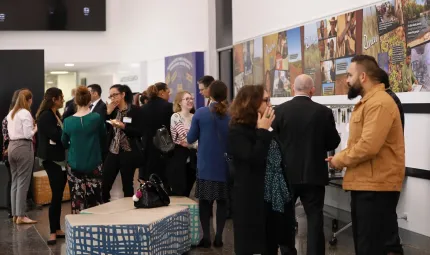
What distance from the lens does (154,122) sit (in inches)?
356

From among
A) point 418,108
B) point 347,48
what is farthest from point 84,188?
point 418,108

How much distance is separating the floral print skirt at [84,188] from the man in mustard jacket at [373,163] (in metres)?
3.17

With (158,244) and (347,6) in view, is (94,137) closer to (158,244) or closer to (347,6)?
(158,244)

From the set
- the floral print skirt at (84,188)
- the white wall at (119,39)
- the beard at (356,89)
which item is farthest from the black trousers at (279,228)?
the white wall at (119,39)

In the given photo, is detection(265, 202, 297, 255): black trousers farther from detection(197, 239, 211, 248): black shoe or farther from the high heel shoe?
the high heel shoe

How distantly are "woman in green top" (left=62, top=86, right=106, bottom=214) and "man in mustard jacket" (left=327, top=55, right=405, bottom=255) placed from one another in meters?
3.10

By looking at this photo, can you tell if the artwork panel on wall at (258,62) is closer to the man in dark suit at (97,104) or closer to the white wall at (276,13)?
the white wall at (276,13)

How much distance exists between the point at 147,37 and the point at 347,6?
28.3 ft

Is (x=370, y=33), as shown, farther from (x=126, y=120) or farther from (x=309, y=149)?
(x=126, y=120)

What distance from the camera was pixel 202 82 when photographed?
8695 mm

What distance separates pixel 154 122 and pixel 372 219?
4.15m

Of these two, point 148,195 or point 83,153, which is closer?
point 148,195

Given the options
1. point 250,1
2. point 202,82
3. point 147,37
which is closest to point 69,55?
point 147,37

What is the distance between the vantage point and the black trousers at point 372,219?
535 cm
